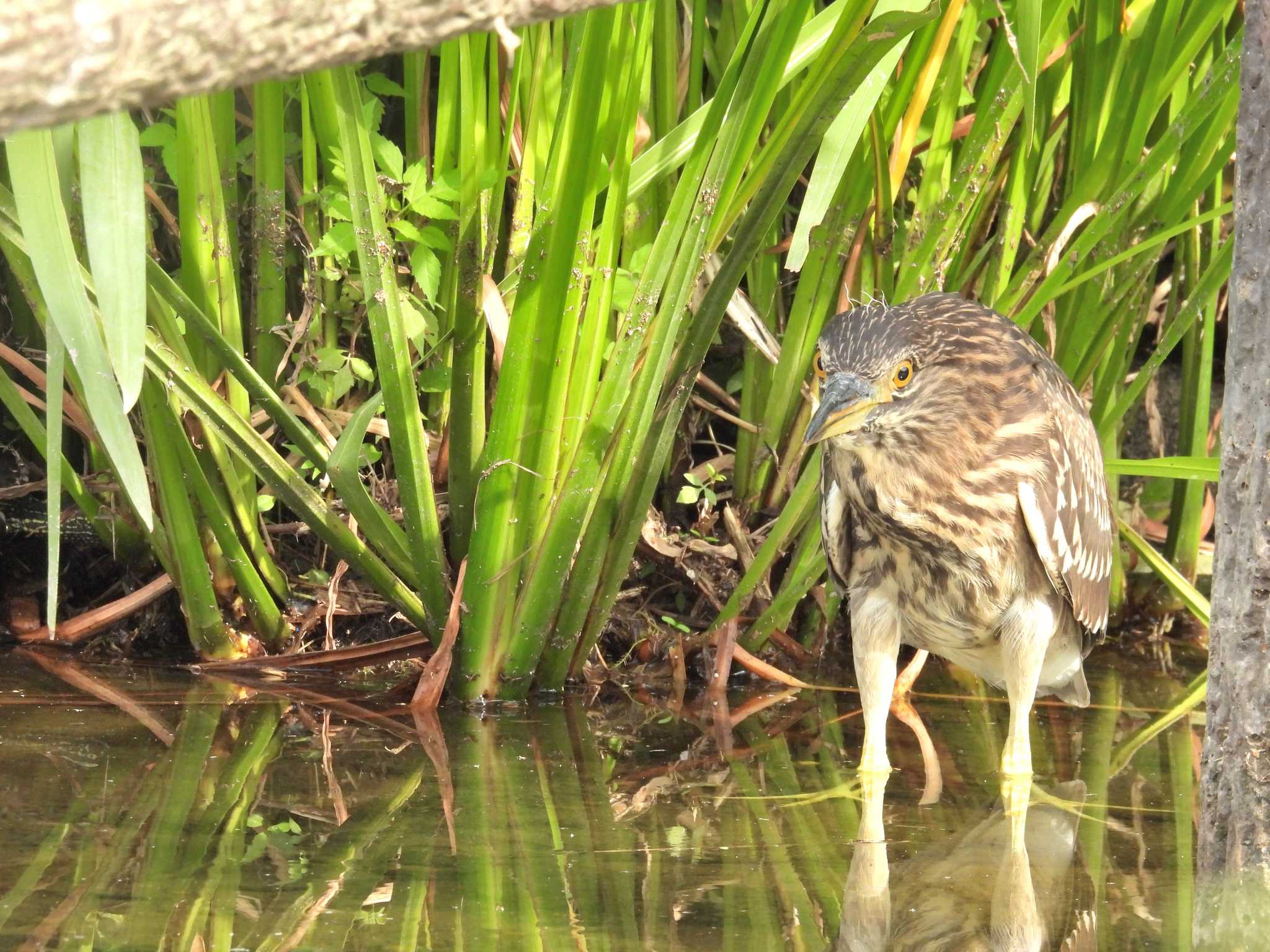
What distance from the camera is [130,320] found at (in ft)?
6.62

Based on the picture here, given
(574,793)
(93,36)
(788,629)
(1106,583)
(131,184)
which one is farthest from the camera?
(788,629)

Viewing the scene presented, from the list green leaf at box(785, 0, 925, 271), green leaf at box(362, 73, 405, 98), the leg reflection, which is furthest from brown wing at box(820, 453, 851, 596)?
green leaf at box(362, 73, 405, 98)

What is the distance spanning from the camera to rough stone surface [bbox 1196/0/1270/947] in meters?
2.13

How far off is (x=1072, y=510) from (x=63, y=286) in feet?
8.44

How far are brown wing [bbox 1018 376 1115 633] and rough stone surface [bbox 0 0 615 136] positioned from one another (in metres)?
2.49

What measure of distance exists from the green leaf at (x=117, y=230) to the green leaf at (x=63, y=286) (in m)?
0.05

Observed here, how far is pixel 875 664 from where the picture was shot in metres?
3.55

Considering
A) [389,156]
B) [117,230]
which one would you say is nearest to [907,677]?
[389,156]

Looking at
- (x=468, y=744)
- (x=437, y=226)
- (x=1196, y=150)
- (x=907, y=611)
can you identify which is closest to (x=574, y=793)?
(x=468, y=744)

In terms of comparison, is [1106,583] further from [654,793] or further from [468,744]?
[468,744]

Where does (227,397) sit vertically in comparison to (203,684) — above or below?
above

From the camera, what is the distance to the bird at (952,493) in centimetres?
333

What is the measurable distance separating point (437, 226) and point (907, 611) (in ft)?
5.15

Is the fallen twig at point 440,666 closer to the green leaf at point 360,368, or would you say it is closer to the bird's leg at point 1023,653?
the green leaf at point 360,368
